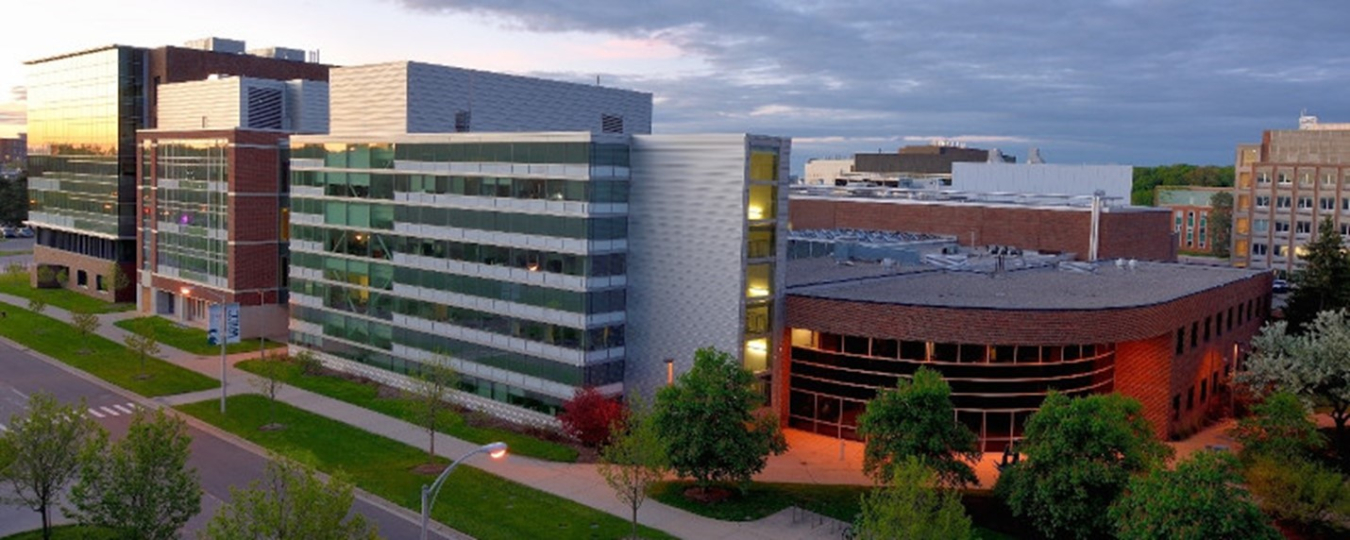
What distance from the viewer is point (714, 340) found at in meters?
53.7

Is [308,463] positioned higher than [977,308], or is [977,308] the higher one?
[977,308]

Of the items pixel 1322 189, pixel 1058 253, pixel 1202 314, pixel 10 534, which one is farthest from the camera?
pixel 1322 189

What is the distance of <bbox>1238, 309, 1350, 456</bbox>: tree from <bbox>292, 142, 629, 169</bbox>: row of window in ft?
114

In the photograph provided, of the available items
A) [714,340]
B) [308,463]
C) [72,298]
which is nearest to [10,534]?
[308,463]

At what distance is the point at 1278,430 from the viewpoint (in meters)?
46.6

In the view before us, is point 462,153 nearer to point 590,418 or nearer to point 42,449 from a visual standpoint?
point 590,418

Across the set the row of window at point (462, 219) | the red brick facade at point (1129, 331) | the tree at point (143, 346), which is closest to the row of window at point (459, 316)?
the row of window at point (462, 219)

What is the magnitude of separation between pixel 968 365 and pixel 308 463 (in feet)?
107

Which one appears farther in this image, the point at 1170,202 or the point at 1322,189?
the point at 1170,202

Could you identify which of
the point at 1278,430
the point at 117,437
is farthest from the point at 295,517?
the point at 1278,430

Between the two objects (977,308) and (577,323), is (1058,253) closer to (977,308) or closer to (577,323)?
(977,308)

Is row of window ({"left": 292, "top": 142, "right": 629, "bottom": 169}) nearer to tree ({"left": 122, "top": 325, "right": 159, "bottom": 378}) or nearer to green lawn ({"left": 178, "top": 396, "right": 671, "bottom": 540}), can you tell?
tree ({"left": 122, "top": 325, "right": 159, "bottom": 378})

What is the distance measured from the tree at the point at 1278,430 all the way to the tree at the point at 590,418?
27.9 meters

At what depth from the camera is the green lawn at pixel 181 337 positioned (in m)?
77.7
